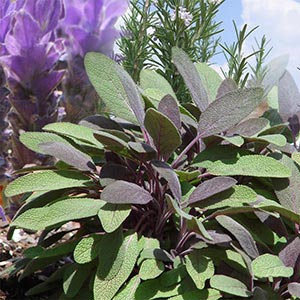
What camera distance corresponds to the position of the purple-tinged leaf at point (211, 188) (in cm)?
69

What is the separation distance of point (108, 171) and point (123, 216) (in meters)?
0.09

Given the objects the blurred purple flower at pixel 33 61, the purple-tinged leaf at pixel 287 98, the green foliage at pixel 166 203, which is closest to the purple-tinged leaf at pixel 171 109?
the green foliage at pixel 166 203

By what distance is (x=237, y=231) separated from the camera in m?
0.68

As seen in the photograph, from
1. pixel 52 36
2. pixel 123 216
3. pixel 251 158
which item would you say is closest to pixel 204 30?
pixel 52 36

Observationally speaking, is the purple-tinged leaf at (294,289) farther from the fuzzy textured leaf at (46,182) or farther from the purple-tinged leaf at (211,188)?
the fuzzy textured leaf at (46,182)

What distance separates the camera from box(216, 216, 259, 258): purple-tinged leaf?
683 mm

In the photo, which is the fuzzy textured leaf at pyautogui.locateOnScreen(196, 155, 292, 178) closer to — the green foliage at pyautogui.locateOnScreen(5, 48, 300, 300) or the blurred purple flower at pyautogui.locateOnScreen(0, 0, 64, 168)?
the green foliage at pyautogui.locateOnScreen(5, 48, 300, 300)

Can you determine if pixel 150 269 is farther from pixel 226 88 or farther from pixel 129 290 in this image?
pixel 226 88

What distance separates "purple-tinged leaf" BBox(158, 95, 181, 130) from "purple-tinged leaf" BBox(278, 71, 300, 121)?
0.32 m

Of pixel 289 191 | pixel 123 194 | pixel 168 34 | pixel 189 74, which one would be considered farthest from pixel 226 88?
pixel 168 34

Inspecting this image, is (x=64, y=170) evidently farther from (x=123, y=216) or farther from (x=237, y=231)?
(x=237, y=231)

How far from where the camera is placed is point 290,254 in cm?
73

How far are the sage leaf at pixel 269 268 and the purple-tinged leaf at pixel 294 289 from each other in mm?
24

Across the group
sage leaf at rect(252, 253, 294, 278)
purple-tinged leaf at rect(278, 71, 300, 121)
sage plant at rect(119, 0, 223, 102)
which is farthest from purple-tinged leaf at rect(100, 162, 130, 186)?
sage plant at rect(119, 0, 223, 102)
